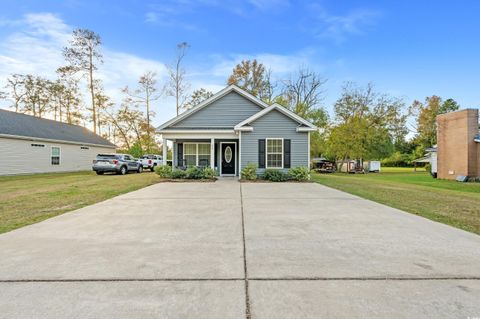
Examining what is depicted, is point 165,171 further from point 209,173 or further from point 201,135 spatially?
point 201,135

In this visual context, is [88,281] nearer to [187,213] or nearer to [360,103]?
[187,213]

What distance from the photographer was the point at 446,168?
798 inches

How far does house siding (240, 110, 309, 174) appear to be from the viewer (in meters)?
14.1

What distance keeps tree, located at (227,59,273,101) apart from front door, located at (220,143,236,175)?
1718 cm

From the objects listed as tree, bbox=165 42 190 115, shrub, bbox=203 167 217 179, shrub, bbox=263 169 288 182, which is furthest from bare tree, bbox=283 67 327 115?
shrub, bbox=203 167 217 179

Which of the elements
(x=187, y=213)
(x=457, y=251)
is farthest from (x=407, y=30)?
(x=187, y=213)

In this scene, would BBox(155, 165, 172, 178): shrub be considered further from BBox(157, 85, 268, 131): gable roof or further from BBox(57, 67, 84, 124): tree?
BBox(57, 67, 84, 124): tree

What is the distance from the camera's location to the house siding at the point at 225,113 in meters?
16.0

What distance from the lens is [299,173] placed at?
1351cm

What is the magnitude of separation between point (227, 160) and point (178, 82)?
690 inches

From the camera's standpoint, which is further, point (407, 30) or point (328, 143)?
point (328, 143)

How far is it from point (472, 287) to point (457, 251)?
130 cm

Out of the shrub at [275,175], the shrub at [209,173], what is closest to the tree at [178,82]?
the shrub at [209,173]

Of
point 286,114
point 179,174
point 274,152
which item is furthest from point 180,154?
point 286,114
